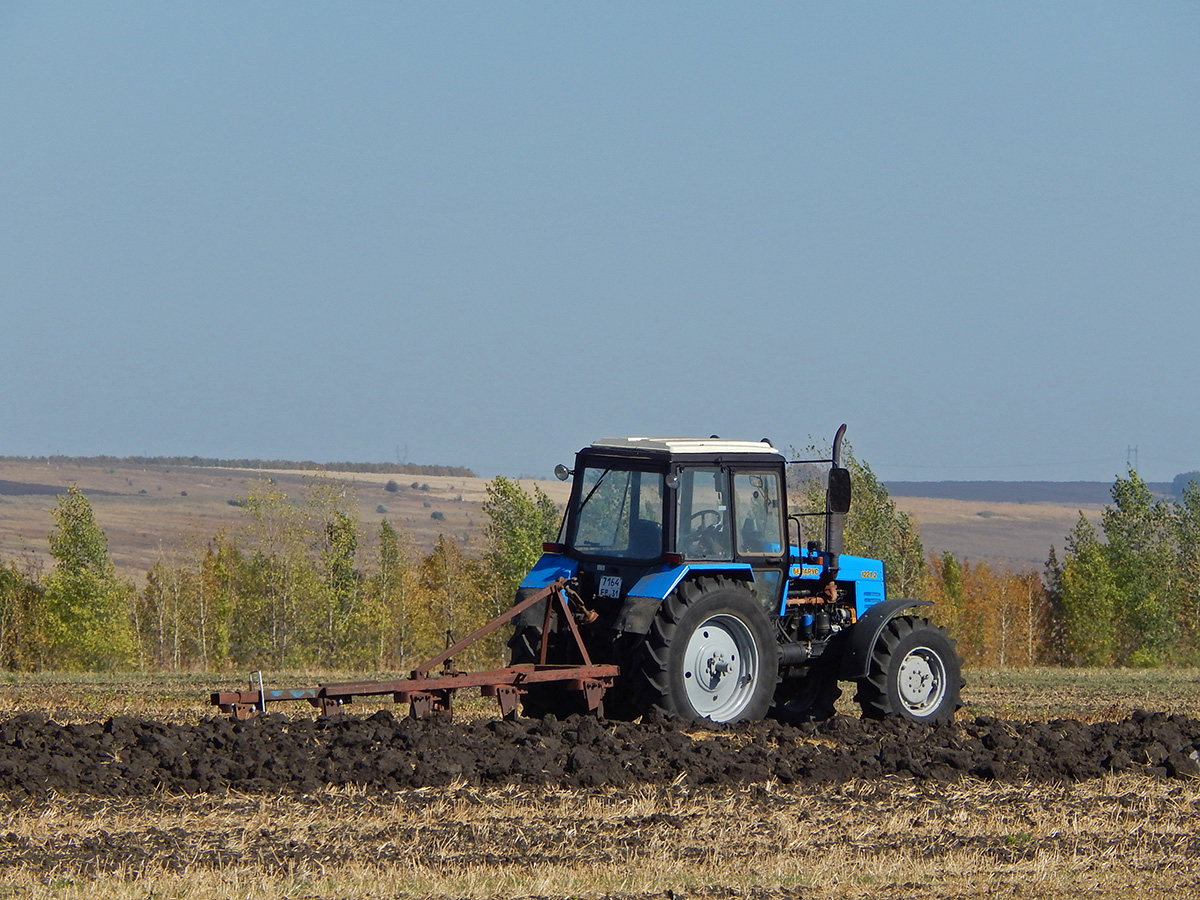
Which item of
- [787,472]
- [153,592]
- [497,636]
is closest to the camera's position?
[787,472]

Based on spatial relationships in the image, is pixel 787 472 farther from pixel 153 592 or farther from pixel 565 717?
pixel 153 592

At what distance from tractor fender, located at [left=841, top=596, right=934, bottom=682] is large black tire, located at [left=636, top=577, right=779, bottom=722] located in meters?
0.83

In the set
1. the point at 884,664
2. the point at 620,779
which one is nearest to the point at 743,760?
the point at 620,779

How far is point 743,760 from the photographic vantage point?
10.6 m

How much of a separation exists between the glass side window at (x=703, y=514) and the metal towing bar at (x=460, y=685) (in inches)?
44.0

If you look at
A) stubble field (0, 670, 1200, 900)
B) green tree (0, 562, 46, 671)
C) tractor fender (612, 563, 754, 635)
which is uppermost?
tractor fender (612, 563, 754, 635)

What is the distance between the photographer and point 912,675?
1389 cm

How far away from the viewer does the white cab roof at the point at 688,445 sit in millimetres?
12992

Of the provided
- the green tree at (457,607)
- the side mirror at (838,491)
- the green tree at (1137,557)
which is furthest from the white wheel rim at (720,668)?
the green tree at (1137,557)

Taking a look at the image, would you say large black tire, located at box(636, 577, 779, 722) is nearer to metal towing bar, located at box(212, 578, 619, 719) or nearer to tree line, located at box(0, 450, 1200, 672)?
metal towing bar, located at box(212, 578, 619, 719)

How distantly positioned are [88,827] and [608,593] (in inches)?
214

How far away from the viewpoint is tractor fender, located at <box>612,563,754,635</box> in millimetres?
12211

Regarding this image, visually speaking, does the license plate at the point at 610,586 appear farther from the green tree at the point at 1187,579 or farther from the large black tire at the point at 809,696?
the green tree at the point at 1187,579

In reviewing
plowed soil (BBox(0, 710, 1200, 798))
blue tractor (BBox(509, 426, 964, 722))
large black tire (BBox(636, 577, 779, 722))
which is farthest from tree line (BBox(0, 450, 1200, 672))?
plowed soil (BBox(0, 710, 1200, 798))
